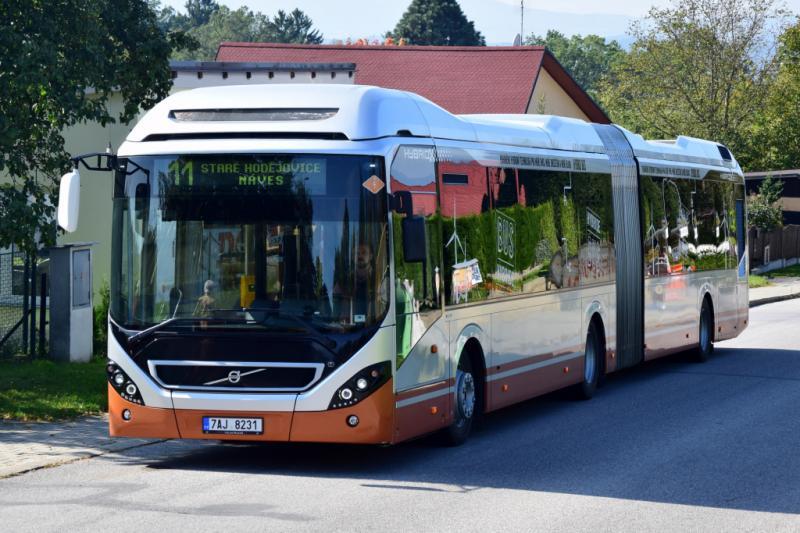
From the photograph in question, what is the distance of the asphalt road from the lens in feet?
30.9

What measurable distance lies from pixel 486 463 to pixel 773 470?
7.66 ft

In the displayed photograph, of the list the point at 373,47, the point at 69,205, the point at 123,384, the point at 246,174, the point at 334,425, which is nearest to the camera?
the point at 69,205

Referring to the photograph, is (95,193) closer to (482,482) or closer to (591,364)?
(591,364)

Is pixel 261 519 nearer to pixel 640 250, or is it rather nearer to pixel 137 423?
pixel 137 423

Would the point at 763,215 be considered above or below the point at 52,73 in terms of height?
below

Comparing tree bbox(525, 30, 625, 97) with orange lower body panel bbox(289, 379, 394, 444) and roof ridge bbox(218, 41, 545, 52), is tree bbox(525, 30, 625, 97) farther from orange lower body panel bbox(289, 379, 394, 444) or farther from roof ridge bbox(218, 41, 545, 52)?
orange lower body panel bbox(289, 379, 394, 444)

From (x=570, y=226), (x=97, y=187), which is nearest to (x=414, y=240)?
(x=570, y=226)

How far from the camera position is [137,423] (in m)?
11.4

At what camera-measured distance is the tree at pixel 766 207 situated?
5319cm

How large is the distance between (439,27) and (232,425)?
10845 centimetres

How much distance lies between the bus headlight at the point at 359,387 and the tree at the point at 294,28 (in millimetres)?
152098

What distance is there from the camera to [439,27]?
385 ft

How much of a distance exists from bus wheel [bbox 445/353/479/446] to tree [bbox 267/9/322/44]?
15016 cm

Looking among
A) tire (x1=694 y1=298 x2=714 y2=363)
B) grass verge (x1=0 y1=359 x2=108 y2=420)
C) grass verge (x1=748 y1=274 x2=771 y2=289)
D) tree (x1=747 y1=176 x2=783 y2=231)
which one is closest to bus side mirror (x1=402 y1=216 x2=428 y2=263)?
grass verge (x1=0 y1=359 x2=108 y2=420)
